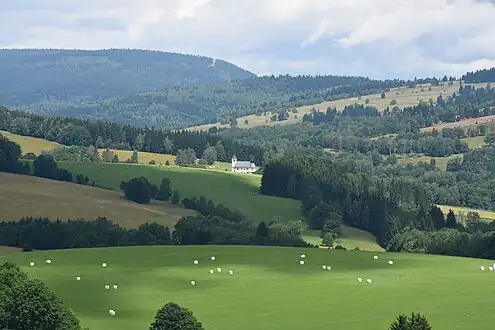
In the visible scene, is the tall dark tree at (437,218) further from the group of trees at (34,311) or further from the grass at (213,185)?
the group of trees at (34,311)

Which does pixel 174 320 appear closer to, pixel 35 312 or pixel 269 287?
pixel 35 312

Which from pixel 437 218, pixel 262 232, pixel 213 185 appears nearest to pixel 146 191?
pixel 213 185

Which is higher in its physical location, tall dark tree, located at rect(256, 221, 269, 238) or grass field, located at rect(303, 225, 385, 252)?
tall dark tree, located at rect(256, 221, 269, 238)

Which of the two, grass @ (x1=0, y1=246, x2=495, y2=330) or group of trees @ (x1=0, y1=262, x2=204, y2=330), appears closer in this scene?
group of trees @ (x1=0, y1=262, x2=204, y2=330)

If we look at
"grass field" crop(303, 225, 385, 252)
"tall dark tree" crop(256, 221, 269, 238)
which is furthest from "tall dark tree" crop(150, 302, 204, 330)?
"grass field" crop(303, 225, 385, 252)

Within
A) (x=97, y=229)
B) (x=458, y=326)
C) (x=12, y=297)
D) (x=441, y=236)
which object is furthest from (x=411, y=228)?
(x=12, y=297)

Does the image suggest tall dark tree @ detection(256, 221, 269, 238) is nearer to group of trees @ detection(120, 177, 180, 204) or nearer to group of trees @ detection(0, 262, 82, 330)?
group of trees @ detection(120, 177, 180, 204)

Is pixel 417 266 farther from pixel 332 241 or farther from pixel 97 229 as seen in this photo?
pixel 332 241

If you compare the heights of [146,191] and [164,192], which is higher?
[146,191]
